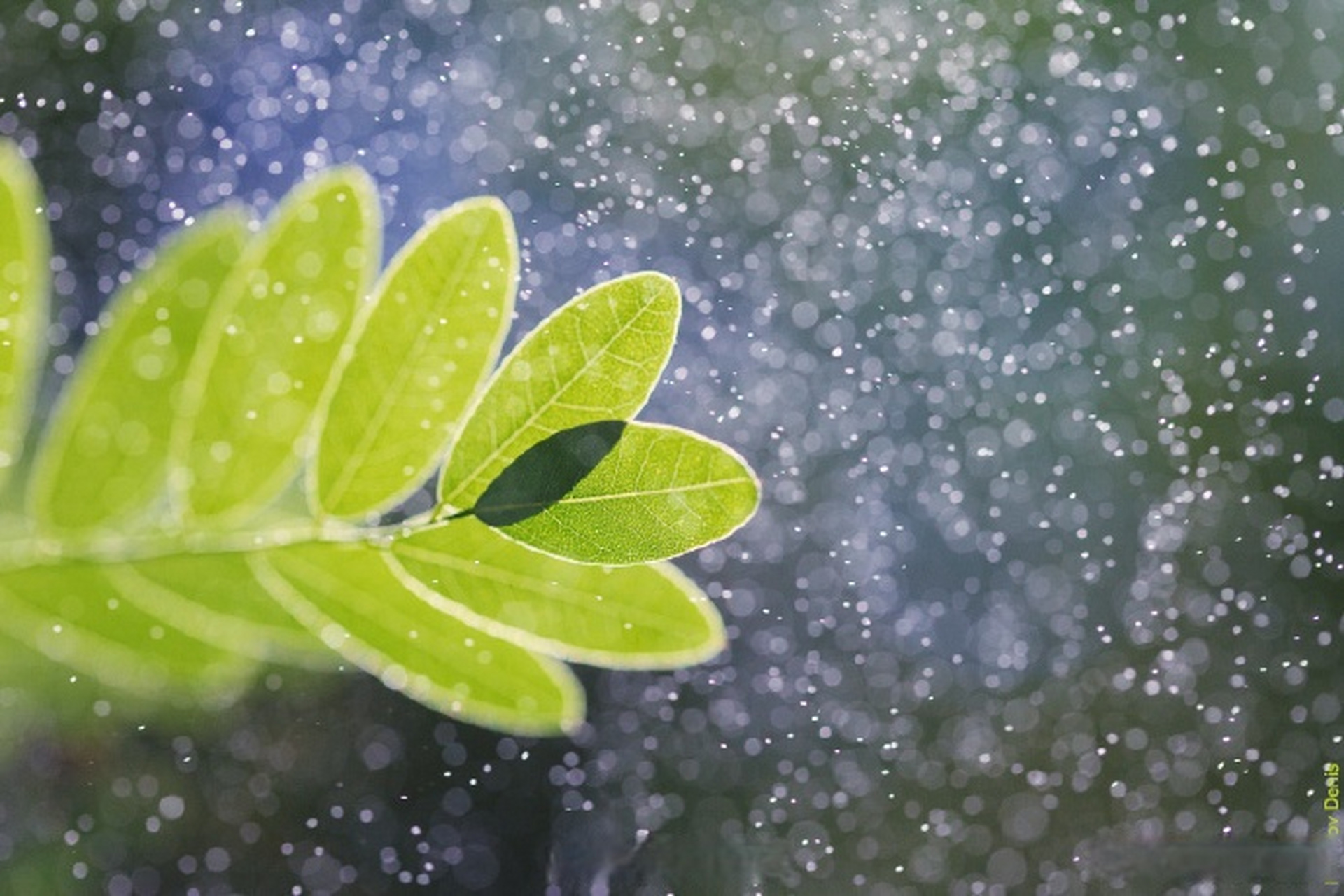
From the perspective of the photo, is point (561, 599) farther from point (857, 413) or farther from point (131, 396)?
point (857, 413)

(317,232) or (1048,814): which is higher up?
(317,232)

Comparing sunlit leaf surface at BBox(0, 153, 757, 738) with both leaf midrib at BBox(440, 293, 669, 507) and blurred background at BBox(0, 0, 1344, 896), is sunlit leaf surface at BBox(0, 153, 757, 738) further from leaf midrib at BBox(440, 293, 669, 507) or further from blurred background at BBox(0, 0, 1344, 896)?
blurred background at BBox(0, 0, 1344, 896)

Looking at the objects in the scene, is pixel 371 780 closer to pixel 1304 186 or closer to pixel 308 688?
pixel 308 688

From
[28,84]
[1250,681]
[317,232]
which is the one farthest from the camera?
[1250,681]

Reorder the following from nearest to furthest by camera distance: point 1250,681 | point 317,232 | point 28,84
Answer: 1. point 317,232
2. point 28,84
3. point 1250,681

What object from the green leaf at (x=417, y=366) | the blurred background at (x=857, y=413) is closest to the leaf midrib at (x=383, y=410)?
the green leaf at (x=417, y=366)

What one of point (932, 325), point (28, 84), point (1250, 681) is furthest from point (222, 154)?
point (1250, 681)

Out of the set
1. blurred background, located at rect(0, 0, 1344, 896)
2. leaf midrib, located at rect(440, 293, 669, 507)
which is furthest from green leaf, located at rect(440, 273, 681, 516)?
blurred background, located at rect(0, 0, 1344, 896)
